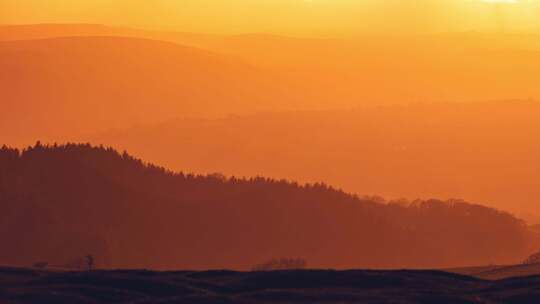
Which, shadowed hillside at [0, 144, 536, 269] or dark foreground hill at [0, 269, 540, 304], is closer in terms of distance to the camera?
dark foreground hill at [0, 269, 540, 304]

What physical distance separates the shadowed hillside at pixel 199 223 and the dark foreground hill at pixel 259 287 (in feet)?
125

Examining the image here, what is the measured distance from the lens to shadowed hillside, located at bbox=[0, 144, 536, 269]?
10094cm

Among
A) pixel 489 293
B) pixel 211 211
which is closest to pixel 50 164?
pixel 211 211

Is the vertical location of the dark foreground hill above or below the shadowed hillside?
below

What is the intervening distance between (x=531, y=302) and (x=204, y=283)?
1117cm

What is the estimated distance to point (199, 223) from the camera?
11706 centimetres

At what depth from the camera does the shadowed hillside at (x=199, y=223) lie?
10094 centimetres

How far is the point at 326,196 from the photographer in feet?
429

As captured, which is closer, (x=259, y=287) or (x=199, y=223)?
(x=259, y=287)

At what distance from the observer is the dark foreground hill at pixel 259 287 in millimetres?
49156

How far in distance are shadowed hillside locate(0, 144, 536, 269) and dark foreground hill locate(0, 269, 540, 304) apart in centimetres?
3818

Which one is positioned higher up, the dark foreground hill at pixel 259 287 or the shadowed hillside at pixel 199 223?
the shadowed hillside at pixel 199 223

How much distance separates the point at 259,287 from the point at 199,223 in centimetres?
6470

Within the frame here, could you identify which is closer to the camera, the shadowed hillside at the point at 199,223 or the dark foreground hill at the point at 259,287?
the dark foreground hill at the point at 259,287
